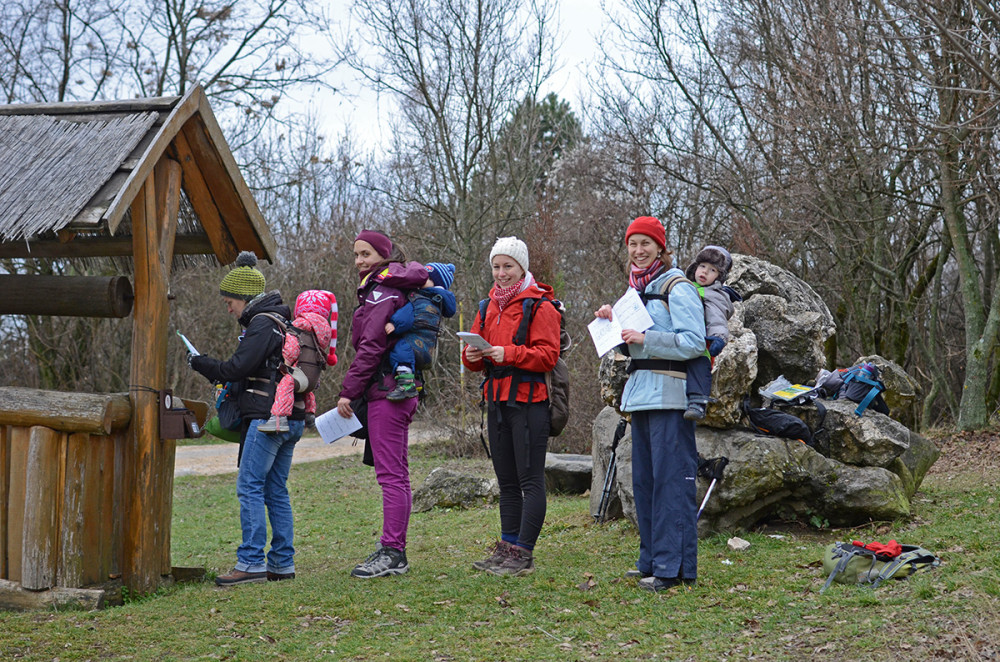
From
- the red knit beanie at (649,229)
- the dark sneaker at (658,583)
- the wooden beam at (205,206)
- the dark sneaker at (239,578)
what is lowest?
the dark sneaker at (239,578)

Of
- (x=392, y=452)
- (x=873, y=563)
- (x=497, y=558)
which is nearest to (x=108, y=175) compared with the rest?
(x=392, y=452)

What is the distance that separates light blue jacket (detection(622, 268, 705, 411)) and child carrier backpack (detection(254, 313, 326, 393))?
2.10 meters

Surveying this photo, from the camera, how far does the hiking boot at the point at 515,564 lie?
18.9ft

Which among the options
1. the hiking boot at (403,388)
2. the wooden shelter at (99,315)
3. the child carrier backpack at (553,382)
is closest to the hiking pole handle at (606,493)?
the child carrier backpack at (553,382)

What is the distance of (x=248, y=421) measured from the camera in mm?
6035

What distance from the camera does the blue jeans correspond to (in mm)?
5902

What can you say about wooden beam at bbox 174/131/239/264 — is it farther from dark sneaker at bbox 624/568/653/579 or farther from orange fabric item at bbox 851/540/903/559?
orange fabric item at bbox 851/540/903/559

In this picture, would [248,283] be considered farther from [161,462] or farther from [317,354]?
[161,462]

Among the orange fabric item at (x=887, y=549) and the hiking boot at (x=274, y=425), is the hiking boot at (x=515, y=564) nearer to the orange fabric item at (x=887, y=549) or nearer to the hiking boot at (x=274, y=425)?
the hiking boot at (x=274, y=425)

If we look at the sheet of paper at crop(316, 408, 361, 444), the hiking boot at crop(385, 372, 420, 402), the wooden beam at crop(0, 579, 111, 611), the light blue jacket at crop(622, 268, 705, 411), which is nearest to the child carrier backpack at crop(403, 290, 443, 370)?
the hiking boot at crop(385, 372, 420, 402)

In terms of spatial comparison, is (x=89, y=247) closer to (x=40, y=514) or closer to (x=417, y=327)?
Result: (x=40, y=514)

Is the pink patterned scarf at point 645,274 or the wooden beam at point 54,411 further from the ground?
the pink patterned scarf at point 645,274

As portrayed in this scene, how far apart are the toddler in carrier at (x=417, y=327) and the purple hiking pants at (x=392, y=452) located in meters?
0.12

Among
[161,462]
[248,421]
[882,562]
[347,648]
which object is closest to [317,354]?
[248,421]
